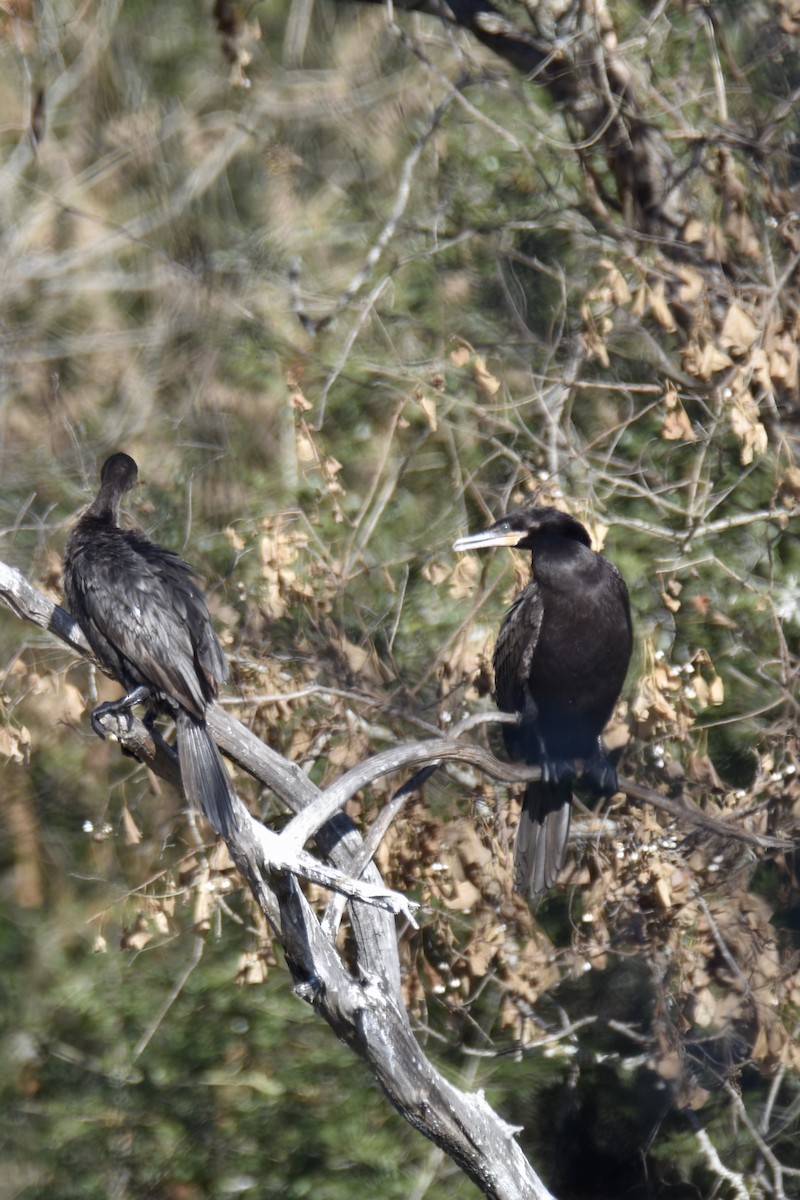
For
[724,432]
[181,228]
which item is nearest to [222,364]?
[181,228]

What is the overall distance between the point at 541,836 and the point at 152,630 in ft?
3.95

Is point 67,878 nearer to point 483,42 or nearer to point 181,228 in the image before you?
point 181,228

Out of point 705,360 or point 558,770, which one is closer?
point 558,770

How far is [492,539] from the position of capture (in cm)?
407

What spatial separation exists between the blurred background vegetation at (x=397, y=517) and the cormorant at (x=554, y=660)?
0.56ft

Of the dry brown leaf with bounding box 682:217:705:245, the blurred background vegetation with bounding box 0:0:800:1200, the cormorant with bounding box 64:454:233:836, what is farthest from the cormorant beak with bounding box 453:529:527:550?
the dry brown leaf with bounding box 682:217:705:245

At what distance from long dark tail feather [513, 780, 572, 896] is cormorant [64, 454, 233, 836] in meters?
0.97

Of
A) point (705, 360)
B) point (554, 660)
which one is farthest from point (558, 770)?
point (705, 360)

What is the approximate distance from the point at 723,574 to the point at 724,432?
49 centimetres

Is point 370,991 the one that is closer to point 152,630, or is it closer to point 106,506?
point 152,630

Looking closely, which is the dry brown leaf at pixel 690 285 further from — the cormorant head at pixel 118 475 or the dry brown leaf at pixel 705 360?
the cormorant head at pixel 118 475

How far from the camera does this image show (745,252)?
521 centimetres

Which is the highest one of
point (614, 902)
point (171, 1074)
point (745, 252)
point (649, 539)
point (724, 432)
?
point (745, 252)

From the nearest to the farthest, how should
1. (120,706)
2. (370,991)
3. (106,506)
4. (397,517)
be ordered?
(370,991) → (120,706) → (106,506) → (397,517)
